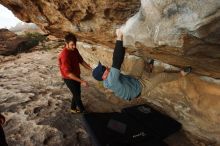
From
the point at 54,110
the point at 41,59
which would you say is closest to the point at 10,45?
the point at 41,59

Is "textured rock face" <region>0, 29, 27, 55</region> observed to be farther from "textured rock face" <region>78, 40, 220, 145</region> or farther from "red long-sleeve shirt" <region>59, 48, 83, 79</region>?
"textured rock face" <region>78, 40, 220, 145</region>

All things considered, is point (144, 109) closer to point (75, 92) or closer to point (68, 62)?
point (75, 92)

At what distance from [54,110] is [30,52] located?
24.3 ft

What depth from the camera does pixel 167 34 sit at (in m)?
3.00

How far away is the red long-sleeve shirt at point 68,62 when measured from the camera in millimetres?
5082

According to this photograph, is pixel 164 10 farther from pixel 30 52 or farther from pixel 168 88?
pixel 30 52

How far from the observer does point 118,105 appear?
19.9ft

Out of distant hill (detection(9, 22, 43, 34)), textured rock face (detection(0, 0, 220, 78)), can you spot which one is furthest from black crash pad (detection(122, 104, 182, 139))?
distant hill (detection(9, 22, 43, 34))

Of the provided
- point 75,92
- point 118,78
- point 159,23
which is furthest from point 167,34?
point 75,92

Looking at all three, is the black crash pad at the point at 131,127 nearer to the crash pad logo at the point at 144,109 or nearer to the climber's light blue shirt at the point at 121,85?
the crash pad logo at the point at 144,109

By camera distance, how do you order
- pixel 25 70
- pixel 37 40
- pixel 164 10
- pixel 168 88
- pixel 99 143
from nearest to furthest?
pixel 164 10
pixel 99 143
pixel 168 88
pixel 25 70
pixel 37 40

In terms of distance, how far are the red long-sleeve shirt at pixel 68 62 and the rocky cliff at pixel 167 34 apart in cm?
→ 82

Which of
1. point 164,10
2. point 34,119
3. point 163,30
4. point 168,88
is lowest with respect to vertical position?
point 34,119

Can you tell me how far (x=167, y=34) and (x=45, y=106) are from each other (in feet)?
13.0
